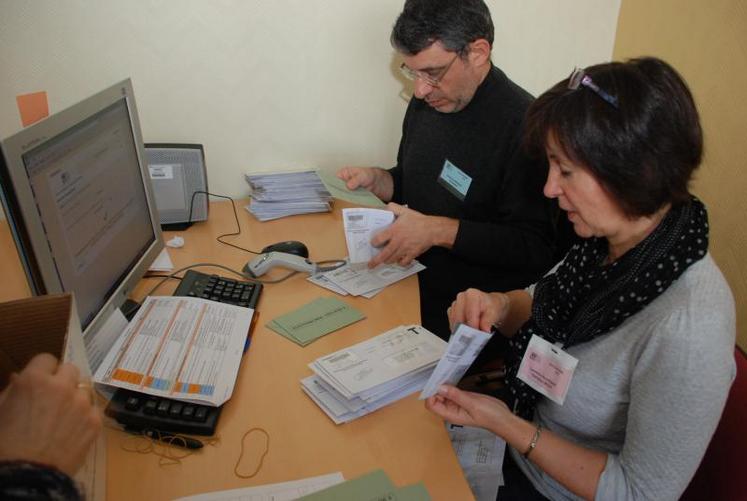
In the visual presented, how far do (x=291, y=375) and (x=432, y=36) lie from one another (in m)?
0.99

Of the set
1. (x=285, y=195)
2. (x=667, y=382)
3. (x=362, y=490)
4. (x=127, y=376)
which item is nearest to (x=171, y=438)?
(x=127, y=376)

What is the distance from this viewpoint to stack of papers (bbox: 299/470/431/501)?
0.87 metres

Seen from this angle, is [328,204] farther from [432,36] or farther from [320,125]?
[432,36]

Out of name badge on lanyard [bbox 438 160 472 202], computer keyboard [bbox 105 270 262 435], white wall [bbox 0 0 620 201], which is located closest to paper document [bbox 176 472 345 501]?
computer keyboard [bbox 105 270 262 435]

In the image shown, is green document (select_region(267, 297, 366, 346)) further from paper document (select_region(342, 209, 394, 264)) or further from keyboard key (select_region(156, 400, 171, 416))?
keyboard key (select_region(156, 400, 171, 416))

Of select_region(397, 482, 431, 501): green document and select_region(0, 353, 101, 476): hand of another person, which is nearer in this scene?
select_region(0, 353, 101, 476): hand of another person

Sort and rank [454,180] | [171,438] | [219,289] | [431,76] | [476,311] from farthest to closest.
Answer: [454,180] < [431,76] < [219,289] < [476,311] < [171,438]

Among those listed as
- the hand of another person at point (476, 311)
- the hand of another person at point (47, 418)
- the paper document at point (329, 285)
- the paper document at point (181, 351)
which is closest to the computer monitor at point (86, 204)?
the paper document at point (181, 351)

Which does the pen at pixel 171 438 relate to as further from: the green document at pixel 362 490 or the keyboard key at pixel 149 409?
the green document at pixel 362 490

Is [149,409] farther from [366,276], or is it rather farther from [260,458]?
[366,276]

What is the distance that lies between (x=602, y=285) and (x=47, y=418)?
0.95 meters

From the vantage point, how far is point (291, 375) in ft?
3.85

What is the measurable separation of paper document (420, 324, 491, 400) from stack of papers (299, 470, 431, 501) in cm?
19

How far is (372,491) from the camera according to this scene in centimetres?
88
